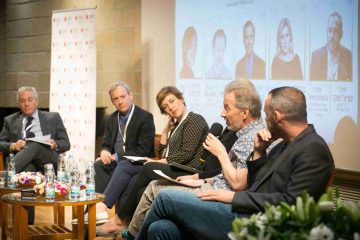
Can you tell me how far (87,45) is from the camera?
748 cm

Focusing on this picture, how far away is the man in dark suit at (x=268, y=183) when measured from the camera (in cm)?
314

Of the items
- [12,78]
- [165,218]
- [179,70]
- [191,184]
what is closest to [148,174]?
[191,184]

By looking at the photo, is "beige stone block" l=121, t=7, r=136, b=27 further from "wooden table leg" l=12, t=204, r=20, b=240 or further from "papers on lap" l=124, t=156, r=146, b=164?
"wooden table leg" l=12, t=204, r=20, b=240

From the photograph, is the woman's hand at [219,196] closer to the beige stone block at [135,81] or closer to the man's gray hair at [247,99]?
the man's gray hair at [247,99]

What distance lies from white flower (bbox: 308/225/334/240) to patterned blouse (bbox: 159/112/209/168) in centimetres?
295

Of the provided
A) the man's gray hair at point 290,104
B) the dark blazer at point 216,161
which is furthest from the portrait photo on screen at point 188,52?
the man's gray hair at point 290,104

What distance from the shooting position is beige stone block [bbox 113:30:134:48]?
25.2 feet

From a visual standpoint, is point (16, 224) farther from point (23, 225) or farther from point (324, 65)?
point (324, 65)

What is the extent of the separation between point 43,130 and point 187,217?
3.02m

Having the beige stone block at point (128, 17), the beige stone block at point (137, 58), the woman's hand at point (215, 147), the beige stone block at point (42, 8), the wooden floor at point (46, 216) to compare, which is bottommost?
the wooden floor at point (46, 216)

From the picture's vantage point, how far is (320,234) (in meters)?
2.12

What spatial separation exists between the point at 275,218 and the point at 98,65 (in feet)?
20.4

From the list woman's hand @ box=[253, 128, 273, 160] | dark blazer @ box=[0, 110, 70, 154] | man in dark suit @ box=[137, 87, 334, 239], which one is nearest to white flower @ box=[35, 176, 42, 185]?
dark blazer @ box=[0, 110, 70, 154]

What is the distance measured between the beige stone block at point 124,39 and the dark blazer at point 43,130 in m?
1.73
